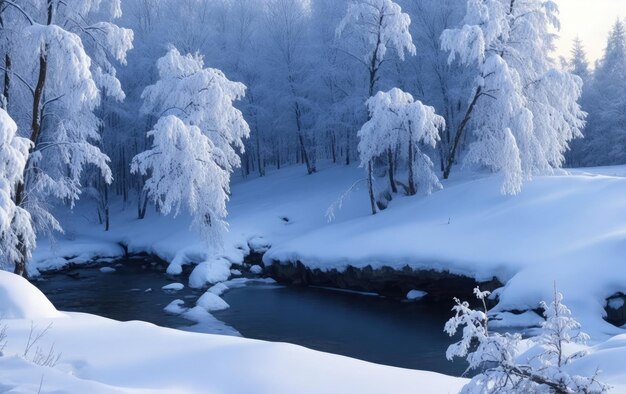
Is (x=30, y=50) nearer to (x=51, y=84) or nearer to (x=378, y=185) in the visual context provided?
(x=51, y=84)

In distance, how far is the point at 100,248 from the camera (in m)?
26.6

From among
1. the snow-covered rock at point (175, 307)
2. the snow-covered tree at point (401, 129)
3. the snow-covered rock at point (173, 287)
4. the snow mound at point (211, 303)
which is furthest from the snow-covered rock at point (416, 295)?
the snow-covered rock at point (173, 287)

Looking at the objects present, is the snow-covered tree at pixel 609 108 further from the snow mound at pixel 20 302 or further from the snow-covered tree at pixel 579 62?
the snow mound at pixel 20 302

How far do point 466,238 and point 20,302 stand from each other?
12232mm

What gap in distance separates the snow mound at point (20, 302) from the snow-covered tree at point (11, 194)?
205 cm

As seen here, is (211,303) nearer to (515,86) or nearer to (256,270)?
(256,270)

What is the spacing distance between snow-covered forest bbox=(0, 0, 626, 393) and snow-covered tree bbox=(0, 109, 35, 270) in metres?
0.04

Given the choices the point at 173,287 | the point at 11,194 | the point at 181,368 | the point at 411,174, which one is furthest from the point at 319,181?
the point at 181,368

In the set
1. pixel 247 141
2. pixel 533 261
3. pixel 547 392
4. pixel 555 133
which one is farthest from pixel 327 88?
pixel 547 392

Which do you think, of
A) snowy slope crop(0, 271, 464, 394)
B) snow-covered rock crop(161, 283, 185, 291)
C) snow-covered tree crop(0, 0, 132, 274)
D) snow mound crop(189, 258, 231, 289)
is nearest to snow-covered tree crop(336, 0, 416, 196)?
snow mound crop(189, 258, 231, 289)

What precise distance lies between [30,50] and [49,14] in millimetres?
1566

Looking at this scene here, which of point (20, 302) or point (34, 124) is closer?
point (20, 302)

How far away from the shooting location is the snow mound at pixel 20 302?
7.02 metres

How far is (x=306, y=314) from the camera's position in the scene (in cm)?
1497
